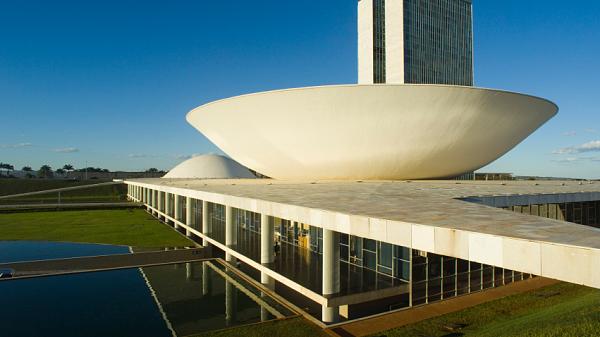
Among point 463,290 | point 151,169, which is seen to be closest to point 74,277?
point 463,290

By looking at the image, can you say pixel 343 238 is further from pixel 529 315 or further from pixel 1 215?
pixel 1 215

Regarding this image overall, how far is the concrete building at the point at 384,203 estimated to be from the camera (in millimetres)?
6410

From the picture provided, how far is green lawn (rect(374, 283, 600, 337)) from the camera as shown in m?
8.66

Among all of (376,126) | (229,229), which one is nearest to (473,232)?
(376,126)

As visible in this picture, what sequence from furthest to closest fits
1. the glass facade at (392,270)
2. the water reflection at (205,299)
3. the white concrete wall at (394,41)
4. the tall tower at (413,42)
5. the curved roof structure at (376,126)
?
the tall tower at (413,42) → the white concrete wall at (394,41) → the curved roof structure at (376,126) → the glass facade at (392,270) → the water reflection at (205,299)

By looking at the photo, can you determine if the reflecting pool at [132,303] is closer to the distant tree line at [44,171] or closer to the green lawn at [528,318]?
the green lawn at [528,318]

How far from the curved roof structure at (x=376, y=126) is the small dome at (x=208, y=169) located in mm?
39601

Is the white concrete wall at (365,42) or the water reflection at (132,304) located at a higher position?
the white concrete wall at (365,42)

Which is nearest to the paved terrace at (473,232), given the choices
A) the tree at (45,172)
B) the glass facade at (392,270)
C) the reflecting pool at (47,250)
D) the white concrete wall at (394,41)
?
the glass facade at (392,270)

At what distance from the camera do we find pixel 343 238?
15.9 metres

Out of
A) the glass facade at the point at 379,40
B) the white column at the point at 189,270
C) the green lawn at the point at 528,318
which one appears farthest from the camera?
the glass facade at the point at 379,40

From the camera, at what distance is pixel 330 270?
11297mm

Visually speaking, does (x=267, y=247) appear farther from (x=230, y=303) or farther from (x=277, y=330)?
(x=277, y=330)

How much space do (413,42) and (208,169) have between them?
160ft
